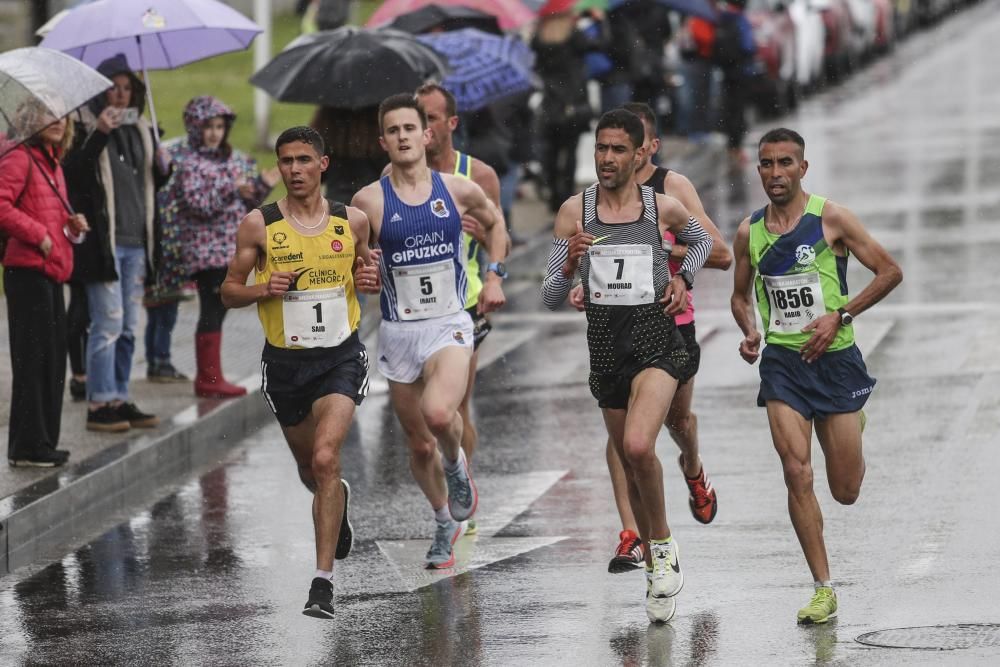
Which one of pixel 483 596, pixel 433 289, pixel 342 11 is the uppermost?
pixel 342 11

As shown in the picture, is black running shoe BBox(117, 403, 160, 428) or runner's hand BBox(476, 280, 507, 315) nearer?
runner's hand BBox(476, 280, 507, 315)

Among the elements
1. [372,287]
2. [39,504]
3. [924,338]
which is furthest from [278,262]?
[924,338]

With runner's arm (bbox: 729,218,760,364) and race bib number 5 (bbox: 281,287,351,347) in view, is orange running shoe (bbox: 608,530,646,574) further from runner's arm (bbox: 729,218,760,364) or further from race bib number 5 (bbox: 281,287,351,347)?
race bib number 5 (bbox: 281,287,351,347)

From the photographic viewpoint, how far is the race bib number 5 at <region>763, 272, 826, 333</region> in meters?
8.23

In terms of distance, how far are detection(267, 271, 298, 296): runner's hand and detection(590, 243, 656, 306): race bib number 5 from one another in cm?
120

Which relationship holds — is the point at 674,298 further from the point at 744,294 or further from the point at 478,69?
the point at 478,69

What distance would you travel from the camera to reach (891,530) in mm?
9406

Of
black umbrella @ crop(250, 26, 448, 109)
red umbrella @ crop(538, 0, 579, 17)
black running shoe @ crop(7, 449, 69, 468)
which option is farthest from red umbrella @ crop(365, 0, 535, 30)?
black running shoe @ crop(7, 449, 69, 468)

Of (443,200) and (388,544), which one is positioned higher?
(443,200)

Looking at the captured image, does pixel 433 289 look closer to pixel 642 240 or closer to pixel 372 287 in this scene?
pixel 372 287

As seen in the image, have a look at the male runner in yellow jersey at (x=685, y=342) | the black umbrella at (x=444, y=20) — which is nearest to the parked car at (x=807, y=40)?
the black umbrella at (x=444, y=20)

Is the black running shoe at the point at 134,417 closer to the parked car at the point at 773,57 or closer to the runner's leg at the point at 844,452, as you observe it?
the runner's leg at the point at 844,452

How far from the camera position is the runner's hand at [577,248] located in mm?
8344

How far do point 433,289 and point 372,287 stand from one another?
59 centimetres
